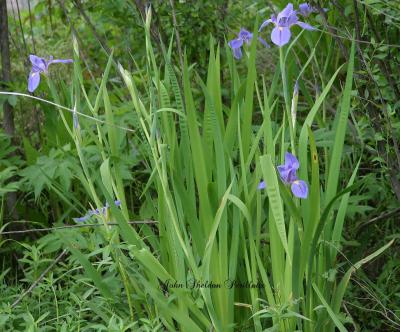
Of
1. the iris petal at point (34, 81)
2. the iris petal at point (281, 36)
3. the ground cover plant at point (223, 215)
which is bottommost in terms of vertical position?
the ground cover plant at point (223, 215)

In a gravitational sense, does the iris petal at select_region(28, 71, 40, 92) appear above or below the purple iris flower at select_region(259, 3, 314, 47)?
below

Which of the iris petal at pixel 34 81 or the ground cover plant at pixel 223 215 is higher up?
the iris petal at pixel 34 81

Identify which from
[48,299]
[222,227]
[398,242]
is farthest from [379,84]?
[48,299]

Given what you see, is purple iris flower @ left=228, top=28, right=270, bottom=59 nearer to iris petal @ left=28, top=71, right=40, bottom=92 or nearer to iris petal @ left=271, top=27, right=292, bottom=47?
iris petal @ left=271, top=27, right=292, bottom=47

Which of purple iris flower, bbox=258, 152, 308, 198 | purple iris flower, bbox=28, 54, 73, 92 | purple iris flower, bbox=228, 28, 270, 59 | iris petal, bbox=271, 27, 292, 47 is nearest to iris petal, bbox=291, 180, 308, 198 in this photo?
purple iris flower, bbox=258, 152, 308, 198

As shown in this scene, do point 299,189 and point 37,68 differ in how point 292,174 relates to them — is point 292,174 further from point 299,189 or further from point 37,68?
point 37,68

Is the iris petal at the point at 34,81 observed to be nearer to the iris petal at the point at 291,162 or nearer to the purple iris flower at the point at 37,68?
the purple iris flower at the point at 37,68

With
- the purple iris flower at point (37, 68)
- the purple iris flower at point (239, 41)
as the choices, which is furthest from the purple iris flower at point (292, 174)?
the purple iris flower at point (37, 68)

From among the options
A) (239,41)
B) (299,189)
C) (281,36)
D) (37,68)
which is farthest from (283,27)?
(37,68)

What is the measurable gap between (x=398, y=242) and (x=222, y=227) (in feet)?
3.67

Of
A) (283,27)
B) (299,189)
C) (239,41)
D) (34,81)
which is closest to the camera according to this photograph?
(299,189)

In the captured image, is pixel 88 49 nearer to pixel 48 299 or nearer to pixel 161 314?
pixel 48 299

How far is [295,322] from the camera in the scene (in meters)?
2.06

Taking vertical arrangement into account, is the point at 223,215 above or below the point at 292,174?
below
